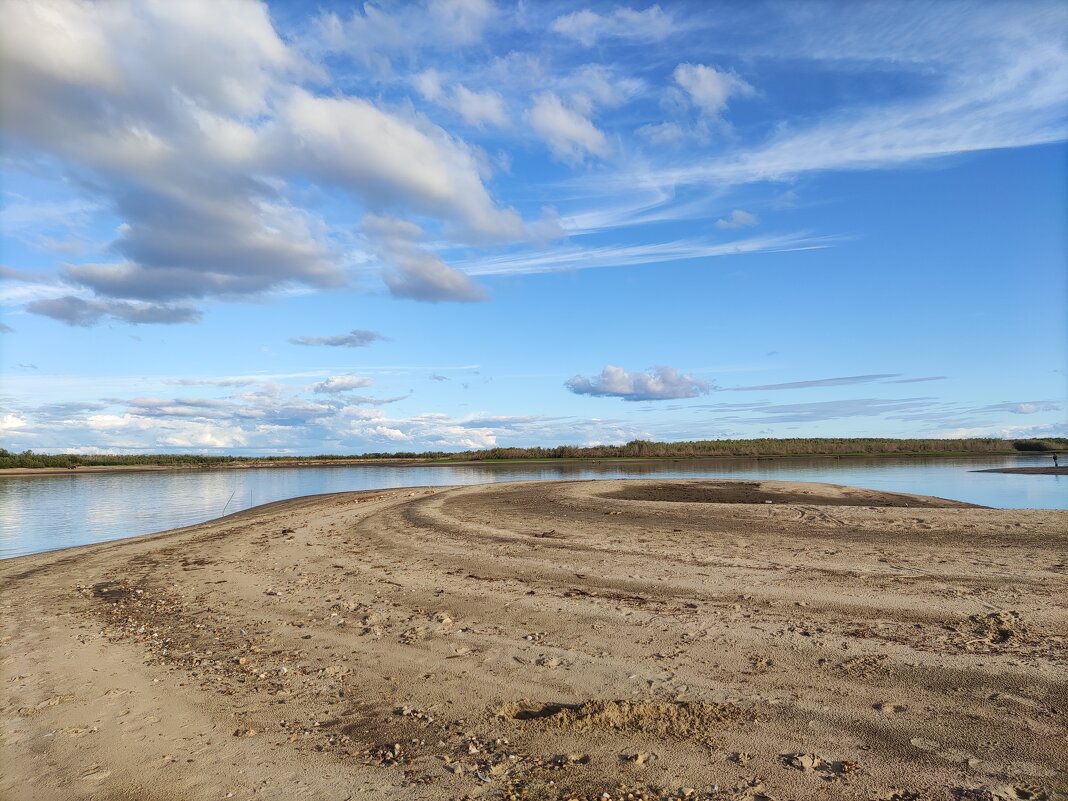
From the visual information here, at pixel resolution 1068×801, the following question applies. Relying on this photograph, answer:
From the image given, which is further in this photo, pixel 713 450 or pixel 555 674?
pixel 713 450

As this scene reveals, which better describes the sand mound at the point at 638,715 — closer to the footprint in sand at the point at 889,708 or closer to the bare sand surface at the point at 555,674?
the bare sand surface at the point at 555,674

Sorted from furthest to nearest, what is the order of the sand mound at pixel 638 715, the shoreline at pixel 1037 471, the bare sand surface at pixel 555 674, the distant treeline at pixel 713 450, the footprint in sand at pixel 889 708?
the distant treeline at pixel 713 450, the shoreline at pixel 1037 471, the footprint in sand at pixel 889 708, the sand mound at pixel 638 715, the bare sand surface at pixel 555 674

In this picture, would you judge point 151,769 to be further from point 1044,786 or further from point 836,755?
point 1044,786

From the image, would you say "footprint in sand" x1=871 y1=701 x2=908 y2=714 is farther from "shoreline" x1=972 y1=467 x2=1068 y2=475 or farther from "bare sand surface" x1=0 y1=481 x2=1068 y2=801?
"shoreline" x1=972 y1=467 x2=1068 y2=475

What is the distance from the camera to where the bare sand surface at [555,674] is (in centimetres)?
443

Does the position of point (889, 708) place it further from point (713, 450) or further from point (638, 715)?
point (713, 450)

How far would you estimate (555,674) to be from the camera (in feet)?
20.1

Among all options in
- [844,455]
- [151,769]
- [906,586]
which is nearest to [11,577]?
[151,769]

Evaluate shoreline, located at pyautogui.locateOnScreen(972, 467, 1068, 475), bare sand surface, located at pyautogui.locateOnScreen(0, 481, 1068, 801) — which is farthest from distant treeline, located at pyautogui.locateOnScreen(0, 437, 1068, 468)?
bare sand surface, located at pyautogui.locateOnScreen(0, 481, 1068, 801)

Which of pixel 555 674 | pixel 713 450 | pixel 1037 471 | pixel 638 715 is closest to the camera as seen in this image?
pixel 638 715

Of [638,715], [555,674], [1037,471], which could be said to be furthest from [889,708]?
[1037,471]

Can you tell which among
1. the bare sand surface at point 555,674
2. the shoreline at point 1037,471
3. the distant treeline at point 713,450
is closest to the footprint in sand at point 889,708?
the bare sand surface at point 555,674

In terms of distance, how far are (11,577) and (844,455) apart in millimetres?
77026

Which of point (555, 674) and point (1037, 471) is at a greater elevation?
point (555, 674)
